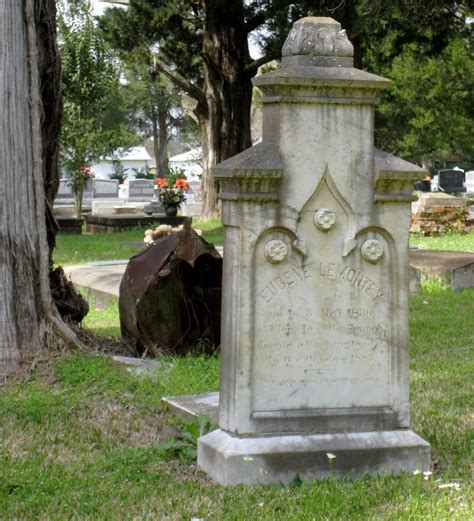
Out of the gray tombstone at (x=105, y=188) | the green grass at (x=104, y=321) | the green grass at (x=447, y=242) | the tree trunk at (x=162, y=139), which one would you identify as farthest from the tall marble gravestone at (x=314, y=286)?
the tree trunk at (x=162, y=139)

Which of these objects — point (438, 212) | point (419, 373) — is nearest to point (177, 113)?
point (438, 212)

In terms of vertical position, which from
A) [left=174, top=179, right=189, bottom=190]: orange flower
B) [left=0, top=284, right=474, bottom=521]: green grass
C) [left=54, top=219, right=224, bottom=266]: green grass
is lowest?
[left=54, top=219, right=224, bottom=266]: green grass

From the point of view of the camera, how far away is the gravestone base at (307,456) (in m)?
5.03

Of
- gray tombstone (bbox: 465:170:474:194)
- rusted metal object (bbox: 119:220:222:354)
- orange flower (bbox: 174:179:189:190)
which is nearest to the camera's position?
rusted metal object (bbox: 119:220:222:354)

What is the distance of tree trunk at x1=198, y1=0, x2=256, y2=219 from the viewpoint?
24.6 metres

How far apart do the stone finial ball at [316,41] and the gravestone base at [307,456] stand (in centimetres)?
187

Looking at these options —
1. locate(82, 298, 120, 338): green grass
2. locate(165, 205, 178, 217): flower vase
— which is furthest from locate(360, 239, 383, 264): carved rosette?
locate(165, 205, 178, 217): flower vase

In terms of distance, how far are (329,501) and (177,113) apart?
65878mm

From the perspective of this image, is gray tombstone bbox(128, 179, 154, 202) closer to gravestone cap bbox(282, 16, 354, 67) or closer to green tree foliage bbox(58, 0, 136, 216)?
green tree foliage bbox(58, 0, 136, 216)

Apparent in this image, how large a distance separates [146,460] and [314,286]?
1.24 meters

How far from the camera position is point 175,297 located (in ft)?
26.8

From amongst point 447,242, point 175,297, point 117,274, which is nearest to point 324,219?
point 175,297

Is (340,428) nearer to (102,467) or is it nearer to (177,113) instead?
(102,467)

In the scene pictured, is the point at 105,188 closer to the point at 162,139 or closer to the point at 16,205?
the point at 162,139
